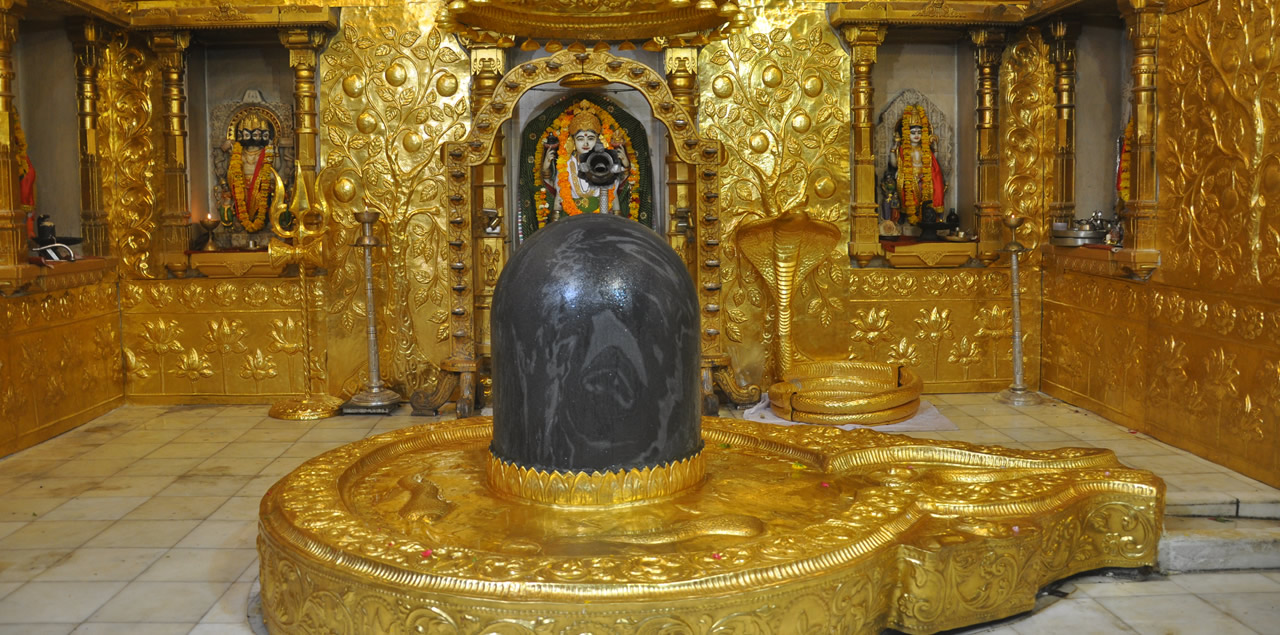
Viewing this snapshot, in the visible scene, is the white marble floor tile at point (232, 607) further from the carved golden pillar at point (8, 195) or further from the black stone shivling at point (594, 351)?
the carved golden pillar at point (8, 195)

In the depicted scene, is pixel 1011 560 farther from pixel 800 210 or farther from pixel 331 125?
pixel 331 125

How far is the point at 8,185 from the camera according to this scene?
6.19m

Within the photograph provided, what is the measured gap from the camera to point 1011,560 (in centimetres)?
357

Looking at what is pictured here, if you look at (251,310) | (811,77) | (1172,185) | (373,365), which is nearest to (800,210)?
(811,77)

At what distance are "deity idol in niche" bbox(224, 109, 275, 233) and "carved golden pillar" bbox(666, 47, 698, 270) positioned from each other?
2899 millimetres

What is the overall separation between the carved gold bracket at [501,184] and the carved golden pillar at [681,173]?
4cm

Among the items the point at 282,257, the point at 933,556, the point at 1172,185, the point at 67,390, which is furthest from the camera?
the point at 282,257

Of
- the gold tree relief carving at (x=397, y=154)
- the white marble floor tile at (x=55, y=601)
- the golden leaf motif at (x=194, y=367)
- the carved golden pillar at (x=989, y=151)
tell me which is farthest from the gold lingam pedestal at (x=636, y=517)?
the golden leaf motif at (x=194, y=367)

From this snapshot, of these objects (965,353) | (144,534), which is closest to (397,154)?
(144,534)

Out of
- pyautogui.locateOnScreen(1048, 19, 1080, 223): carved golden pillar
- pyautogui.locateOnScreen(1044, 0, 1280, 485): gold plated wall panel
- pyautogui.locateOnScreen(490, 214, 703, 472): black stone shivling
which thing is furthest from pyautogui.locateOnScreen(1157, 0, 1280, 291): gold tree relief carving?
pyautogui.locateOnScreen(490, 214, 703, 472): black stone shivling

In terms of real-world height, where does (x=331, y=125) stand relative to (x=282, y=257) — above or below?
above

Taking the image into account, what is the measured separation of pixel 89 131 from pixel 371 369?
249cm

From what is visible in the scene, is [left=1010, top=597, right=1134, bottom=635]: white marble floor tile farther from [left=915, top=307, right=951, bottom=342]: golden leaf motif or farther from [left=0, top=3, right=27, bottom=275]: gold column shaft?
[left=0, top=3, right=27, bottom=275]: gold column shaft

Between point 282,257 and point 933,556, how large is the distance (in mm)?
5375
